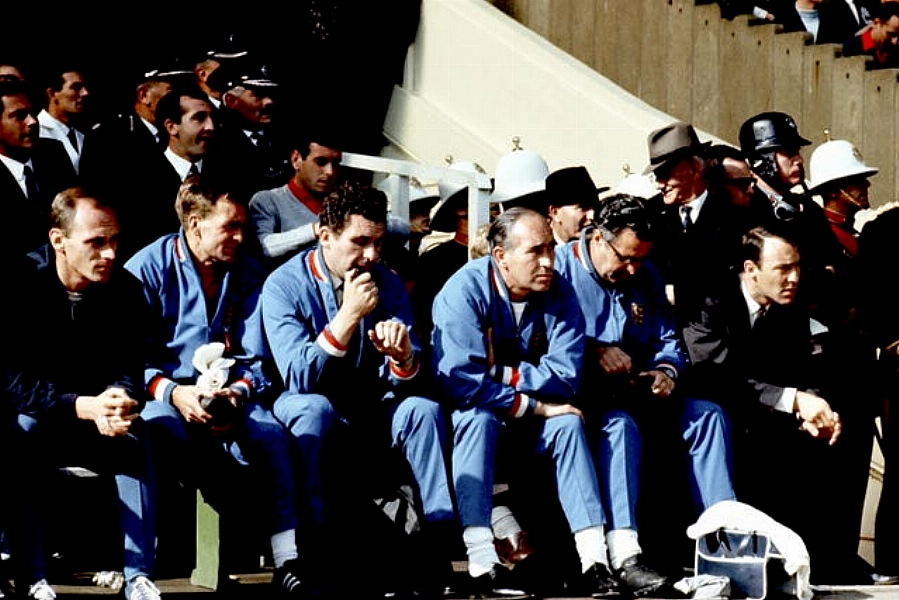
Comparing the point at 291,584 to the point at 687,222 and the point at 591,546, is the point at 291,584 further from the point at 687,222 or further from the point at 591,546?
the point at 687,222

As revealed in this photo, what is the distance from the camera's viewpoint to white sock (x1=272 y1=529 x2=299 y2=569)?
29.3 ft

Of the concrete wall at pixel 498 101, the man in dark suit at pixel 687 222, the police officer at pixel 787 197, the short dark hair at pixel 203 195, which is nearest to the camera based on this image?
the short dark hair at pixel 203 195

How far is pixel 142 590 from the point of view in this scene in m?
8.46

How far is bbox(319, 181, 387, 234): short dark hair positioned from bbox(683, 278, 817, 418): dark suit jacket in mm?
1731

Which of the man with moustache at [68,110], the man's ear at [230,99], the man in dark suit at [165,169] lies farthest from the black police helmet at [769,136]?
the man with moustache at [68,110]

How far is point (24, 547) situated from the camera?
27.7 ft

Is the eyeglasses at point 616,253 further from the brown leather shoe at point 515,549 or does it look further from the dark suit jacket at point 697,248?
the brown leather shoe at point 515,549

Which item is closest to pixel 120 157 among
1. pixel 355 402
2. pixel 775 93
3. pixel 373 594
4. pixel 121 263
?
pixel 121 263

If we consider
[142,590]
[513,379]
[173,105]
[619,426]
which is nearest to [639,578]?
[619,426]

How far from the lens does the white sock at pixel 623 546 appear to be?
936 cm

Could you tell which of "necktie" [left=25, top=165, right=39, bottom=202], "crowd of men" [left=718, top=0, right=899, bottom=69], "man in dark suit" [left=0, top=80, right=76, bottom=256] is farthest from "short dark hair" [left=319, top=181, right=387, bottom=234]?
"crowd of men" [left=718, top=0, right=899, bottom=69]

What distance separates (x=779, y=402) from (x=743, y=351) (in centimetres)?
30

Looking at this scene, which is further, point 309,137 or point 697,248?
point 697,248

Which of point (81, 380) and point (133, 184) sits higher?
point (133, 184)
